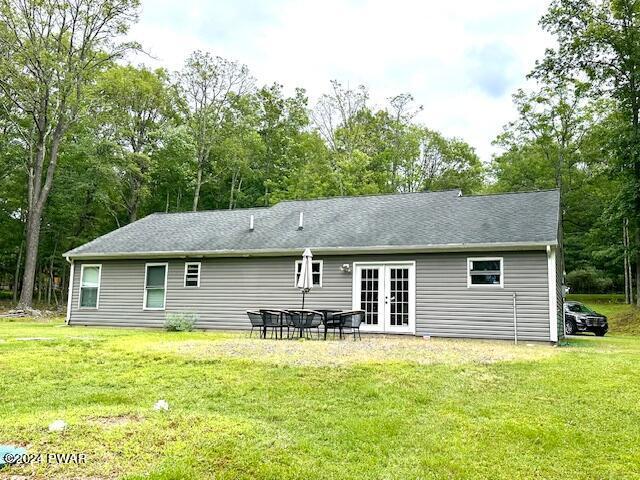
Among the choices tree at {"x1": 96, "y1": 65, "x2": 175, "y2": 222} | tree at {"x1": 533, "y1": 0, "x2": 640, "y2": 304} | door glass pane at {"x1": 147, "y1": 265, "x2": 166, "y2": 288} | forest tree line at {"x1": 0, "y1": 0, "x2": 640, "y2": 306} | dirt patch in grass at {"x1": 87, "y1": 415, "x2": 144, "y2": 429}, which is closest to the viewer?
dirt patch in grass at {"x1": 87, "y1": 415, "x2": 144, "y2": 429}

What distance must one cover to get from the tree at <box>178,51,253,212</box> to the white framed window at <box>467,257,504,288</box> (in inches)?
748

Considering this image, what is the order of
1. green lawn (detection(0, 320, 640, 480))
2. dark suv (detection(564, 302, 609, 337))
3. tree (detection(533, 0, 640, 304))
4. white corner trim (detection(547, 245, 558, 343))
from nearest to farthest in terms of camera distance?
1. green lawn (detection(0, 320, 640, 480))
2. white corner trim (detection(547, 245, 558, 343))
3. dark suv (detection(564, 302, 609, 337))
4. tree (detection(533, 0, 640, 304))

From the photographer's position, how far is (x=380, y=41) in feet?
59.1

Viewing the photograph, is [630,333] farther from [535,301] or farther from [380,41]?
[380,41]

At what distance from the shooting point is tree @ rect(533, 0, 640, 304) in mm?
20969

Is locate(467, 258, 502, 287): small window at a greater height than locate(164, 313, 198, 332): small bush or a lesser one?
greater

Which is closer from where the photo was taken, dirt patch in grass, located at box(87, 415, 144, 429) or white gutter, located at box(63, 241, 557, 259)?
dirt patch in grass, located at box(87, 415, 144, 429)

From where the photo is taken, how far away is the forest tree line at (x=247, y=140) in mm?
21250

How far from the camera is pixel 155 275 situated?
15141mm

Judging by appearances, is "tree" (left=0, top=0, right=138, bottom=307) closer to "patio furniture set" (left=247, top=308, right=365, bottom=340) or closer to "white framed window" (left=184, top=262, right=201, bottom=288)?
"white framed window" (left=184, top=262, right=201, bottom=288)

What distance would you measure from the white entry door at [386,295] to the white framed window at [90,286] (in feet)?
27.7

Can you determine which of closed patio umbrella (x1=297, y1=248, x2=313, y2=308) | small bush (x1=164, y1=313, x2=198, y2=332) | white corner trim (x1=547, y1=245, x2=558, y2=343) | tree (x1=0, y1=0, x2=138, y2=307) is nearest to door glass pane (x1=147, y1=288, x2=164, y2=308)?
small bush (x1=164, y1=313, x2=198, y2=332)

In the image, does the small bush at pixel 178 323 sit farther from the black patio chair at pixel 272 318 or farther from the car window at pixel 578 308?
the car window at pixel 578 308

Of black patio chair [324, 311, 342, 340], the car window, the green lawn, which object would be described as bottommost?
the green lawn
